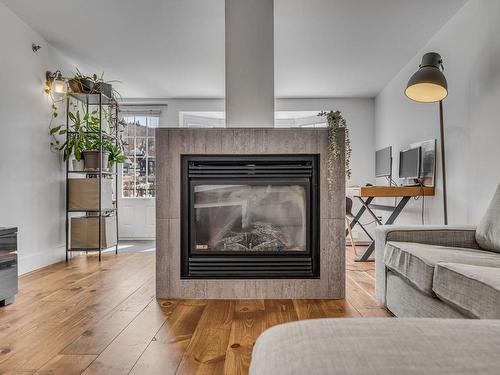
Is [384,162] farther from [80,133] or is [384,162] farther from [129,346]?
[129,346]

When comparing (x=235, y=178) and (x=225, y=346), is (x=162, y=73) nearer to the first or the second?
(x=235, y=178)

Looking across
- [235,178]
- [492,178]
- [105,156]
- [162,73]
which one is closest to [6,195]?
[105,156]

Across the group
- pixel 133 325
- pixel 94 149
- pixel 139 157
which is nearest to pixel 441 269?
pixel 133 325

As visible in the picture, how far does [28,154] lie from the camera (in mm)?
3488

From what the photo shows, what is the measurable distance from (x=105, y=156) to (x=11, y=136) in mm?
1058

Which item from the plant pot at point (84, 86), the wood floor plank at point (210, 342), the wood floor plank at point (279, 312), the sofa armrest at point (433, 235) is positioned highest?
the plant pot at point (84, 86)

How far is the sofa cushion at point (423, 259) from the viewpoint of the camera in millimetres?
1710

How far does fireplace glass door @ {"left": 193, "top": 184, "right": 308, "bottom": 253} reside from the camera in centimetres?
256

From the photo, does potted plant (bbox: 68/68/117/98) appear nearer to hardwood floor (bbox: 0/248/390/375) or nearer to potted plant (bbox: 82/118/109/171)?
potted plant (bbox: 82/118/109/171)

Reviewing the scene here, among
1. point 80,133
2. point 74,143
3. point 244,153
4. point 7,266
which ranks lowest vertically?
point 7,266

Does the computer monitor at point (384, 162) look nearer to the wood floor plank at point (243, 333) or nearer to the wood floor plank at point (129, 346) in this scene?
the wood floor plank at point (243, 333)

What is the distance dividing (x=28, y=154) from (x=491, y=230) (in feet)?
12.6

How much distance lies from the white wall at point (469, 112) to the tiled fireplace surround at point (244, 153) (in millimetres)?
1285

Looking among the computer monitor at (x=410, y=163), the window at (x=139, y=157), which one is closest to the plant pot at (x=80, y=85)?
the window at (x=139, y=157)
